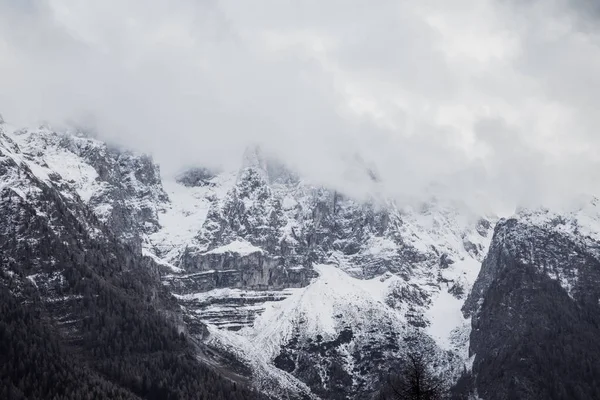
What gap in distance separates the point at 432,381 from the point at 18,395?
515ft

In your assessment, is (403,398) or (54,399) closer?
(403,398)

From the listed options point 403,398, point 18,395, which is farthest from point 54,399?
point 403,398

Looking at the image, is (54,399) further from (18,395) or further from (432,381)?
(432,381)

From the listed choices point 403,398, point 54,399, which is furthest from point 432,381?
point 54,399

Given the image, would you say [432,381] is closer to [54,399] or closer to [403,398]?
[403,398]

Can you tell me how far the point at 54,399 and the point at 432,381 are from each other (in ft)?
508

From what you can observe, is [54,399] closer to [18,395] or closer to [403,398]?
[18,395]

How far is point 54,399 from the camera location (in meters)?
197

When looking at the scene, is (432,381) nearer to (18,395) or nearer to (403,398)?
(403,398)

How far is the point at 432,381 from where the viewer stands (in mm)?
63969

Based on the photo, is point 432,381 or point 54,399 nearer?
point 432,381

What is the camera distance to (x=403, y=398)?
206 ft

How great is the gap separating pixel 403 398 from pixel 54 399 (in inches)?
6083
